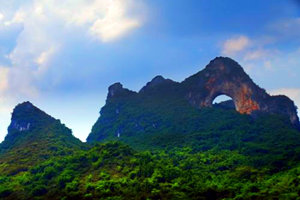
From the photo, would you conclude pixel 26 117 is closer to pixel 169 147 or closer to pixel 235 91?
pixel 169 147

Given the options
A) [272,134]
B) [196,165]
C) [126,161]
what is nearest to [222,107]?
[272,134]

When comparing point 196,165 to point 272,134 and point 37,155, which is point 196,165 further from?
point 37,155

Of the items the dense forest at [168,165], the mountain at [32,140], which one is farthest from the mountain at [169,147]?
the mountain at [32,140]

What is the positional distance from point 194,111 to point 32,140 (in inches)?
1507

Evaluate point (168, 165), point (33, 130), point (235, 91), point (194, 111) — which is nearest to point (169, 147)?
point (168, 165)

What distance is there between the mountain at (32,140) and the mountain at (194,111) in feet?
44.9

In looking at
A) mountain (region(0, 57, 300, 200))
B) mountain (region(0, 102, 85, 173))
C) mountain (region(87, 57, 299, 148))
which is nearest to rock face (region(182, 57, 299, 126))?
mountain (region(87, 57, 299, 148))

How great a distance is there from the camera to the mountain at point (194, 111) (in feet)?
245

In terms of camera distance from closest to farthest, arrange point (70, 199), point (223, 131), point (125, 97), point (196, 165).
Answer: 1. point (70, 199)
2. point (196, 165)
3. point (223, 131)
4. point (125, 97)

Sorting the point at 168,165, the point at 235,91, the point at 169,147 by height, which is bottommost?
the point at 168,165

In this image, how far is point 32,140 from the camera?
238ft

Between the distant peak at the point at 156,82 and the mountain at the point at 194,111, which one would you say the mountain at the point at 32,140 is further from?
the distant peak at the point at 156,82

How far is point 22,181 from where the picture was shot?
151 feet

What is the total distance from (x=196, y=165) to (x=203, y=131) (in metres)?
24.1
